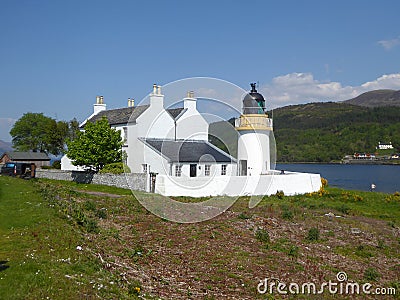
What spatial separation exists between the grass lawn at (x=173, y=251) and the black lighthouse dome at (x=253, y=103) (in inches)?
407

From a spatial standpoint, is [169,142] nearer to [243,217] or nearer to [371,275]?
[243,217]

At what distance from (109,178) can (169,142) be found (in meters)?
6.17

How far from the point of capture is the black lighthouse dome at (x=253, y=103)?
29906 millimetres

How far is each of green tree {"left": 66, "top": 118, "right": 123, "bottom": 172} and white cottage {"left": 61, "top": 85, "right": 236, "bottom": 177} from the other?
1.63m

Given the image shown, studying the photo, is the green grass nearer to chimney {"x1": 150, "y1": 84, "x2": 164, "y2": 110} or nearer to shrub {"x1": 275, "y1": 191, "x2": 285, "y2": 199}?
shrub {"x1": 275, "y1": 191, "x2": 285, "y2": 199}

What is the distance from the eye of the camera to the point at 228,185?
2667cm

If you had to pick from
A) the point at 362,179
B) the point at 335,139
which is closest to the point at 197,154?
the point at 362,179

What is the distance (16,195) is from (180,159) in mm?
12757

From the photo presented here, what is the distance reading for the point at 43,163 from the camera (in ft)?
189

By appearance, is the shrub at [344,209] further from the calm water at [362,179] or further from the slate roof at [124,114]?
the calm water at [362,179]

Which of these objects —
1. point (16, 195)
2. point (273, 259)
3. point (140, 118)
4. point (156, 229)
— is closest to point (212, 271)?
point (273, 259)

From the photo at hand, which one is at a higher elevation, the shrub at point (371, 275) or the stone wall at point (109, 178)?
the stone wall at point (109, 178)

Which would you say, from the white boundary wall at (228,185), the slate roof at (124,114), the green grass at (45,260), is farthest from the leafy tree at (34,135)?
the green grass at (45,260)

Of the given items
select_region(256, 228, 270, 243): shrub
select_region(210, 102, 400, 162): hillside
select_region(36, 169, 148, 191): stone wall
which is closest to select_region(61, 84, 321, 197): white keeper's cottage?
select_region(36, 169, 148, 191): stone wall
